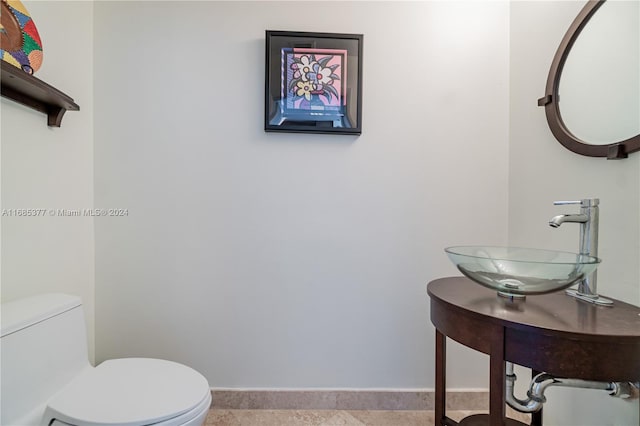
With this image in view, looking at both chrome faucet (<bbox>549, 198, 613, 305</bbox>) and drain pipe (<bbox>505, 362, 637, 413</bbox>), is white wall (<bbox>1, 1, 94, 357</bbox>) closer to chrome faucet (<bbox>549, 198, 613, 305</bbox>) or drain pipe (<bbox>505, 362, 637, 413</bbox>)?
drain pipe (<bbox>505, 362, 637, 413</bbox>)

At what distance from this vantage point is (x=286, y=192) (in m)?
1.45

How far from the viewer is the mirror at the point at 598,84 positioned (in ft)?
3.07

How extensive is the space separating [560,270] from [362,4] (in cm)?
147

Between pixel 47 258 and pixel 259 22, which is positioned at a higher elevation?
pixel 259 22

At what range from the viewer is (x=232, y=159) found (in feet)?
4.72

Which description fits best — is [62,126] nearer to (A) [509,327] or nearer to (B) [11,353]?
(B) [11,353]

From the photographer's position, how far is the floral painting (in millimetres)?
1401

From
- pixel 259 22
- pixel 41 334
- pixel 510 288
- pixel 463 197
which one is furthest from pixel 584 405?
pixel 259 22

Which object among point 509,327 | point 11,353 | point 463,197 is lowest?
point 11,353

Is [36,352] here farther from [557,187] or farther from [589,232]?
[557,187]

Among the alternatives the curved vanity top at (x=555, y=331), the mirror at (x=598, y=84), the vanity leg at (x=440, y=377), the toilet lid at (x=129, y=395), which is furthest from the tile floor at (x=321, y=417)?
the mirror at (x=598, y=84)

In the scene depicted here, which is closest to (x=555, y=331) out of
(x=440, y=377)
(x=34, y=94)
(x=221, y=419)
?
(x=440, y=377)

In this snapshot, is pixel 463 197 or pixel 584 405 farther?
pixel 463 197

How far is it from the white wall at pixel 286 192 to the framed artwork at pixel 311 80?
0.07 metres
